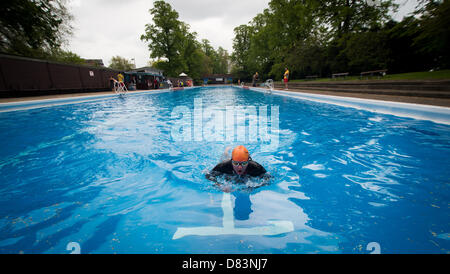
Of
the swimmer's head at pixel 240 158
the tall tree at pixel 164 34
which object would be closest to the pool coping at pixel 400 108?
the swimmer's head at pixel 240 158

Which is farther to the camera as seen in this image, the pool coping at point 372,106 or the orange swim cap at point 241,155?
the pool coping at point 372,106

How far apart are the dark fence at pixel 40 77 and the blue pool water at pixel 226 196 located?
1035cm

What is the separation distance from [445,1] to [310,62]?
15456 mm

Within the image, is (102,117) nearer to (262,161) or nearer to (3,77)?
(262,161)

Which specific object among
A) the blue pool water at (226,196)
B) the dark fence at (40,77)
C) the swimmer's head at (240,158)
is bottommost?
the blue pool water at (226,196)

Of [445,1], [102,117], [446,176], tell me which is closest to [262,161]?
[446,176]

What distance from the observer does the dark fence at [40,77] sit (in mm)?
11844

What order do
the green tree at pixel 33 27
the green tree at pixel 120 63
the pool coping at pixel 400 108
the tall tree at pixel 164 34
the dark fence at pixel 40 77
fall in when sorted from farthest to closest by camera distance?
the green tree at pixel 120 63 < the tall tree at pixel 164 34 < the green tree at pixel 33 27 < the dark fence at pixel 40 77 < the pool coping at pixel 400 108

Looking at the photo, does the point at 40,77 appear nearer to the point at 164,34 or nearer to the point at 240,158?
the point at 240,158

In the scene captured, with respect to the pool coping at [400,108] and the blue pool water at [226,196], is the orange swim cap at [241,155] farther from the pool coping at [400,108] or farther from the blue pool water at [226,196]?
the pool coping at [400,108]

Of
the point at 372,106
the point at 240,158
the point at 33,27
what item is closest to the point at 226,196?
the point at 240,158

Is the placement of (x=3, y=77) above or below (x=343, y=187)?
above

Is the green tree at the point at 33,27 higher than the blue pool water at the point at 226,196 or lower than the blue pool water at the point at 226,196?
higher
